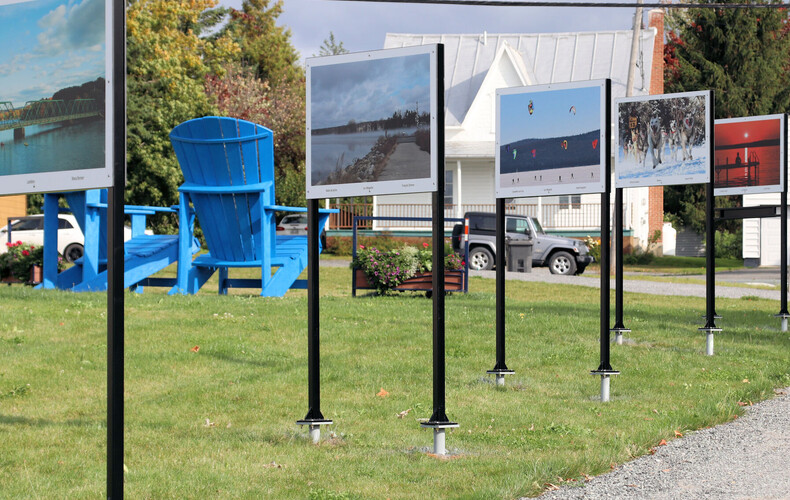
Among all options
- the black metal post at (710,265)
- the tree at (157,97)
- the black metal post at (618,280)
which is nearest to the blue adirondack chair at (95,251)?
the black metal post at (618,280)

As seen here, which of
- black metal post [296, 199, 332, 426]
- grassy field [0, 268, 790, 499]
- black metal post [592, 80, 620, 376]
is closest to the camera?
grassy field [0, 268, 790, 499]

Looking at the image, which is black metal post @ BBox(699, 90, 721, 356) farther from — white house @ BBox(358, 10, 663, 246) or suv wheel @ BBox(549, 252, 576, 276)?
white house @ BBox(358, 10, 663, 246)

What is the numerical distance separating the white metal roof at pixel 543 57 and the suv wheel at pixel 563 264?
402 inches

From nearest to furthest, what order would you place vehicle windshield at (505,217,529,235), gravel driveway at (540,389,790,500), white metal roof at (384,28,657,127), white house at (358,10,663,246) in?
gravel driveway at (540,389,790,500) < vehicle windshield at (505,217,529,235) < white house at (358,10,663,246) < white metal roof at (384,28,657,127)

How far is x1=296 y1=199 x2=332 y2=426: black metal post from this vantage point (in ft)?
19.2

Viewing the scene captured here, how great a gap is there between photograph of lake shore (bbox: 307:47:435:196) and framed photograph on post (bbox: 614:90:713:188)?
16.8 ft

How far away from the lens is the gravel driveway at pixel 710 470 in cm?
473

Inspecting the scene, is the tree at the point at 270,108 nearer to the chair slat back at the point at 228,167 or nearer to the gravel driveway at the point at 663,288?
the gravel driveway at the point at 663,288

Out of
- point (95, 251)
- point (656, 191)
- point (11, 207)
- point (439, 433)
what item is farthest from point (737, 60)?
point (439, 433)

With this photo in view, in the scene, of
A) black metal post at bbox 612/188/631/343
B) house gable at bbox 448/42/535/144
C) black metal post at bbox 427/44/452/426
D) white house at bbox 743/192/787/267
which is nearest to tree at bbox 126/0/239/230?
house gable at bbox 448/42/535/144

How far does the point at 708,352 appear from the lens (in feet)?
31.6

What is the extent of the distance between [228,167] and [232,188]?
13.8 inches

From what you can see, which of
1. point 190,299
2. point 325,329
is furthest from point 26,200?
point 325,329

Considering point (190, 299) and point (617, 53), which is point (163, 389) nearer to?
point (190, 299)
